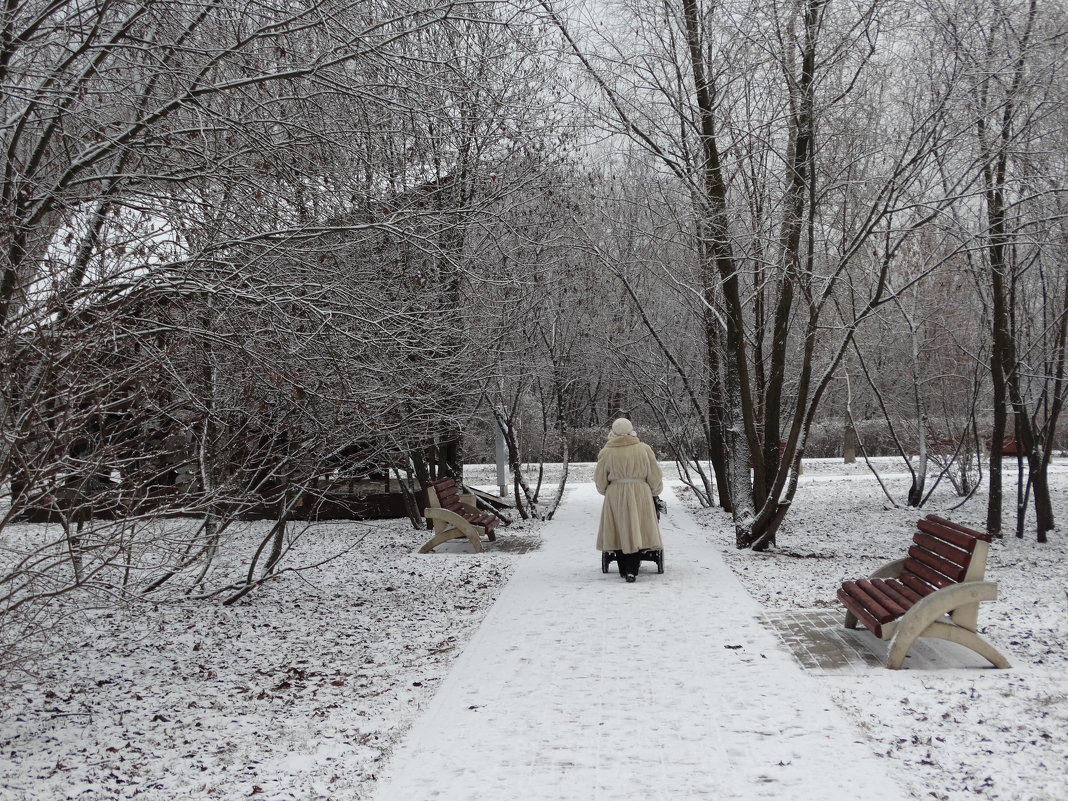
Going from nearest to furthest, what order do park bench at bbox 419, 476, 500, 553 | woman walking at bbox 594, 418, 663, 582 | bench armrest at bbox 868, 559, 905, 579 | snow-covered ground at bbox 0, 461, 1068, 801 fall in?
snow-covered ground at bbox 0, 461, 1068, 801, bench armrest at bbox 868, 559, 905, 579, woman walking at bbox 594, 418, 663, 582, park bench at bbox 419, 476, 500, 553

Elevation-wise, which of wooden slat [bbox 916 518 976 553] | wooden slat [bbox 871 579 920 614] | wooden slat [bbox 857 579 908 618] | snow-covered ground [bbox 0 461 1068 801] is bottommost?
snow-covered ground [bbox 0 461 1068 801]

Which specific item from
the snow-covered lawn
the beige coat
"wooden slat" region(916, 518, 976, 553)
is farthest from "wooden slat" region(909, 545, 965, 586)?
the beige coat

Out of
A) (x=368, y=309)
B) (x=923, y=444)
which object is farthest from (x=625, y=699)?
(x=923, y=444)

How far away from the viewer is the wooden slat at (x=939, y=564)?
6.50 m

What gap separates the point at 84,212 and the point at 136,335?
4.56 ft

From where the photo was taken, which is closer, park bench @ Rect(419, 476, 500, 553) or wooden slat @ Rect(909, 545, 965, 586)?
wooden slat @ Rect(909, 545, 965, 586)

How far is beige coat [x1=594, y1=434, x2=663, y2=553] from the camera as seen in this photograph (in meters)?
10.6

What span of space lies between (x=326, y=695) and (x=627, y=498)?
195 inches

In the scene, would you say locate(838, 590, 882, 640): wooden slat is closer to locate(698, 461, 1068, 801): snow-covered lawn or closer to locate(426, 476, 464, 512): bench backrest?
locate(698, 461, 1068, 801): snow-covered lawn

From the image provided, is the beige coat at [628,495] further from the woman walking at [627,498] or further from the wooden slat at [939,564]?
the wooden slat at [939,564]

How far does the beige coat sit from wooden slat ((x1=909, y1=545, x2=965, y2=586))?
11.5ft

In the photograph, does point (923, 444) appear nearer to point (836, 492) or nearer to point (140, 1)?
point (836, 492)

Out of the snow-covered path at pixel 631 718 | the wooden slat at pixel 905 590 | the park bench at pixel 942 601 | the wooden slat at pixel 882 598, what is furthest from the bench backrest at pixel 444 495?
the park bench at pixel 942 601

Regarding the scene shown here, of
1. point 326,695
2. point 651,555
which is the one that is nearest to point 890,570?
point 651,555
